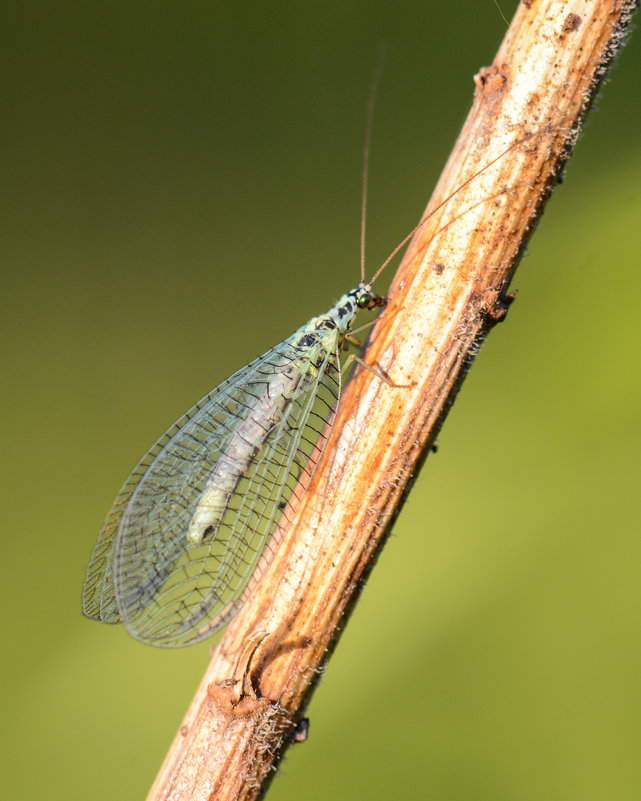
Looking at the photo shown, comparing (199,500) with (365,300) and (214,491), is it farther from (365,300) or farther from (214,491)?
(365,300)

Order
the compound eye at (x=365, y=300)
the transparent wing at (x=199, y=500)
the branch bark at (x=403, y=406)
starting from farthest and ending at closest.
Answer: the compound eye at (x=365, y=300) < the transparent wing at (x=199, y=500) < the branch bark at (x=403, y=406)

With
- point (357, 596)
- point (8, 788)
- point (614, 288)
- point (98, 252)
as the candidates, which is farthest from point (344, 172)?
point (8, 788)

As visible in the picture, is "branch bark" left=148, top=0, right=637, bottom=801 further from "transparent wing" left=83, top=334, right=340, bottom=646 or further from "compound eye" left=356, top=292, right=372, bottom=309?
"compound eye" left=356, top=292, right=372, bottom=309

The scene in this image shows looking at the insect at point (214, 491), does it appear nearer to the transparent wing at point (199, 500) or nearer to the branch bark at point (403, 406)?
the transparent wing at point (199, 500)

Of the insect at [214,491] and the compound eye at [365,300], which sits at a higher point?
the compound eye at [365,300]

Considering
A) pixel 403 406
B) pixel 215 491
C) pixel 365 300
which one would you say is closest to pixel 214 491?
pixel 215 491

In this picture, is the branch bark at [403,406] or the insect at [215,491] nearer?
the branch bark at [403,406]

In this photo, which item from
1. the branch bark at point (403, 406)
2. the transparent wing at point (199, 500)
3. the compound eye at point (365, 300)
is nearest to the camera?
the branch bark at point (403, 406)

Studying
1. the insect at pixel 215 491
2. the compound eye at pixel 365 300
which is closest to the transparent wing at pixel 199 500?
the insect at pixel 215 491
